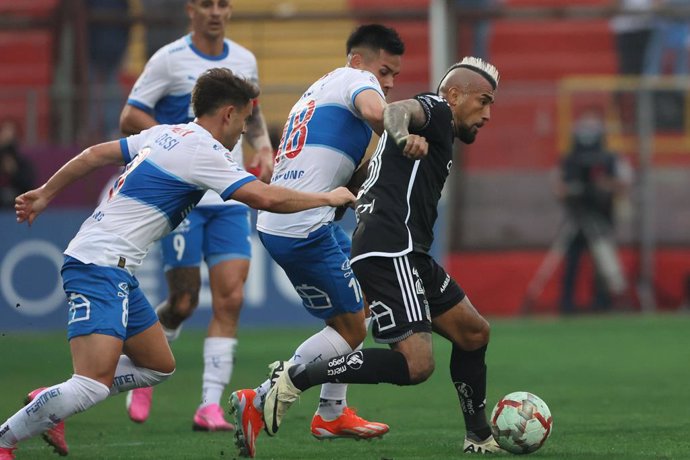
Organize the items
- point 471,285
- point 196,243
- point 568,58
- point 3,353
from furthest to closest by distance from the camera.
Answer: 1. point 568,58
2. point 471,285
3. point 3,353
4. point 196,243

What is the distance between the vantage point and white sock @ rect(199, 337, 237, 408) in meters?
8.62

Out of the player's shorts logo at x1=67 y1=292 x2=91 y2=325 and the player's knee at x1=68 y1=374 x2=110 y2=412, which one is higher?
the player's shorts logo at x1=67 y1=292 x2=91 y2=325

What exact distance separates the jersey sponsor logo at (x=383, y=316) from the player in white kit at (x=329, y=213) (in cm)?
67

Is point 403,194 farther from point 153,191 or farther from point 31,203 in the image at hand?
point 31,203

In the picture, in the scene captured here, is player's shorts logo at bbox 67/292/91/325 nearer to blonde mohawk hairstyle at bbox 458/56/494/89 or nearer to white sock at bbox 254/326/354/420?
white sock at bbox 254/326/354/420

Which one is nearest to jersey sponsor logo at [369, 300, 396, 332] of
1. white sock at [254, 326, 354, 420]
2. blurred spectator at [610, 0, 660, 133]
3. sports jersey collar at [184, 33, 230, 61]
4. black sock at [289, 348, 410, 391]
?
black sock at [289, 348, 410, 391]

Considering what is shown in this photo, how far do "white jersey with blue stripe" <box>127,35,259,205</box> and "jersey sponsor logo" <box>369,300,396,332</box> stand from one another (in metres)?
2.58

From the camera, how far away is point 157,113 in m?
9.37

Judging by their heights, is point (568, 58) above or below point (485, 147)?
above

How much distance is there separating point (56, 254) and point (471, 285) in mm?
5520

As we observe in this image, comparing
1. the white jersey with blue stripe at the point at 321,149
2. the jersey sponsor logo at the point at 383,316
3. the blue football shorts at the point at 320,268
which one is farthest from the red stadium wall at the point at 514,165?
the jersey sponsor logo at the point at 383,316

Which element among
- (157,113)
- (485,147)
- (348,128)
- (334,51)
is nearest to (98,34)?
(334,51)

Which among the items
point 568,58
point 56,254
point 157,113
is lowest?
point 56,254

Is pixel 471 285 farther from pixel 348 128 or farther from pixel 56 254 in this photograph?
pixel 348 128
